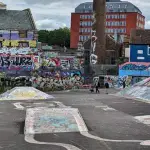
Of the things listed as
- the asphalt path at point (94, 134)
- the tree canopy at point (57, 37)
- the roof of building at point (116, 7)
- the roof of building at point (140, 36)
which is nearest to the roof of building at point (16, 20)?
the roof of building at point (140, 36)

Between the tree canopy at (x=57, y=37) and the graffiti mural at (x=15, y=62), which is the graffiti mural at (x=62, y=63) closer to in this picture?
the graffiti mural at (x=15, y=62)

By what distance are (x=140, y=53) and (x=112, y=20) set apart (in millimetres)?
107579

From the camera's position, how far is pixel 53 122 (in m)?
14.8

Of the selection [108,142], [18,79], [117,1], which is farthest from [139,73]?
[117,1]

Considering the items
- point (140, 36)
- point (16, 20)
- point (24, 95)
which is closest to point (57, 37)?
point (140, 36)

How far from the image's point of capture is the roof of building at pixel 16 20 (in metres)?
66.3

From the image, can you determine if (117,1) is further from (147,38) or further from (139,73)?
(139,73)

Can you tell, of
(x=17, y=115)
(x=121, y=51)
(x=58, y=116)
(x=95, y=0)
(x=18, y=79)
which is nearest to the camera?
(x=58, y=116)

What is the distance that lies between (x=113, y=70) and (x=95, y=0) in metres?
15.3

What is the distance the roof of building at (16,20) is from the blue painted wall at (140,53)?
16.9 m

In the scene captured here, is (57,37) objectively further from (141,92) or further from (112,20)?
(141,92)

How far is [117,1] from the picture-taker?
607 ft

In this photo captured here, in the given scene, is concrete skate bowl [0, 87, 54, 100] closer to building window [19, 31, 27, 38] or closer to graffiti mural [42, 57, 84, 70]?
graffiti mural [42, 57, 84, 70]

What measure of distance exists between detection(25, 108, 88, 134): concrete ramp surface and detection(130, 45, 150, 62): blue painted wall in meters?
50.5
